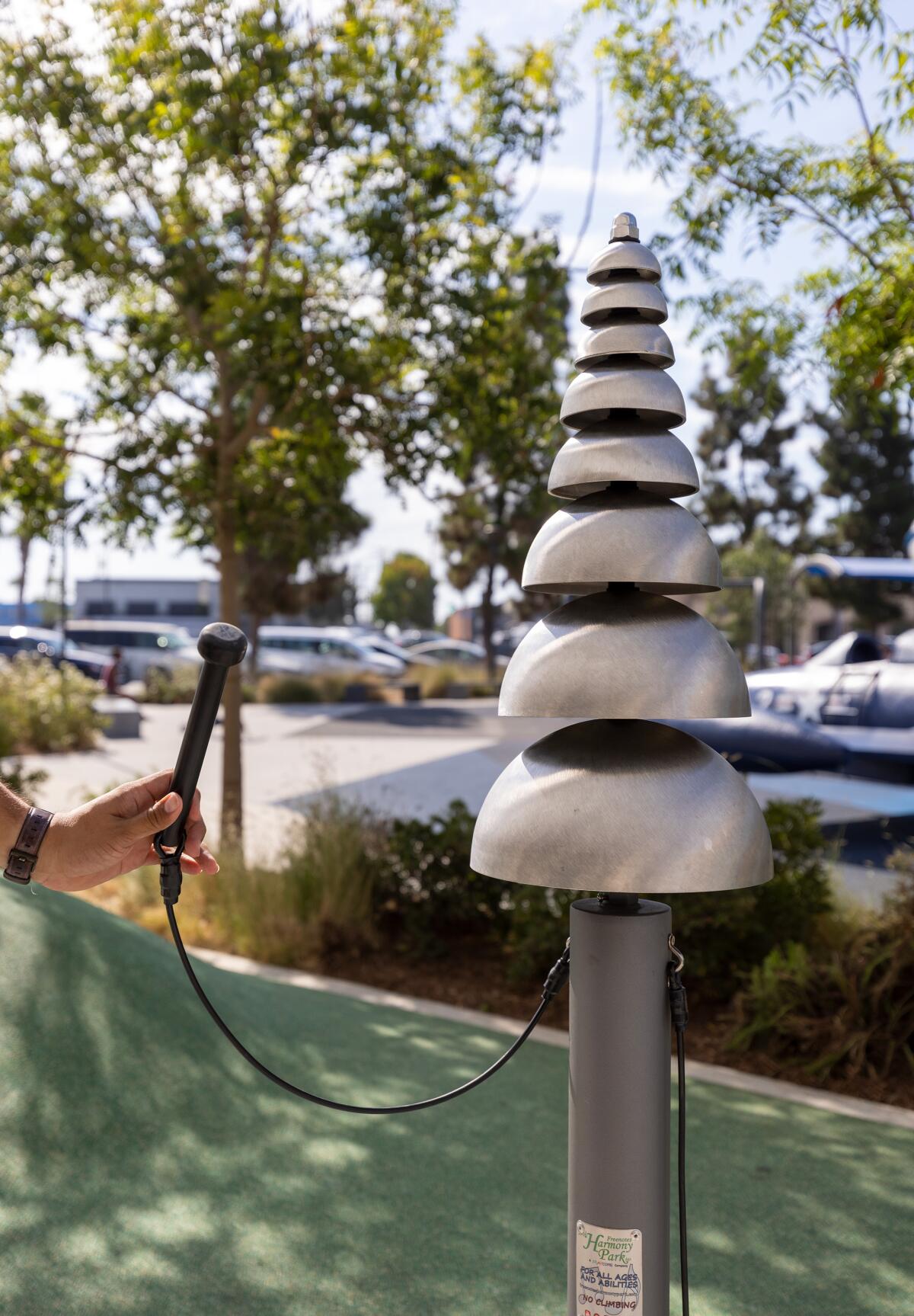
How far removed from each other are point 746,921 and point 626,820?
3.99 metres

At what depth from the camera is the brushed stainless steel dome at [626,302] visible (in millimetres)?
2033

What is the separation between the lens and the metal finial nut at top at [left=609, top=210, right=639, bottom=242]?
6.95 ft

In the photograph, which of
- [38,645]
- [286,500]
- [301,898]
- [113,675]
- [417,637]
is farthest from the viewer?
[417,637]

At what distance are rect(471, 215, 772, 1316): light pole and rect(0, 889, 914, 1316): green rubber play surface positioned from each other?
1254 mm

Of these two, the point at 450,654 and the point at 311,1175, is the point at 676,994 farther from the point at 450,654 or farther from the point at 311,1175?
the point at 450,654

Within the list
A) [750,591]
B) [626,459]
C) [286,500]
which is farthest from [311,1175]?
[750,591]

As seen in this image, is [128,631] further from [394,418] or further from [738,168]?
[738,168]

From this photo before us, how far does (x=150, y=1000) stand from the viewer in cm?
424

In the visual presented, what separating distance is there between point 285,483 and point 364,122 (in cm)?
259

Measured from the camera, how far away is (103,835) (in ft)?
7.06

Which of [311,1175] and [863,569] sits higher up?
[863,569]

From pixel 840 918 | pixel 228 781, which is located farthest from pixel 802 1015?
pixel 228 781

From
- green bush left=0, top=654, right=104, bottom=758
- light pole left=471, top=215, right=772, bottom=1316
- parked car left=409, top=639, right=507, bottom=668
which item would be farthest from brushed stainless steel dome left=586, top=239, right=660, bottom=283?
parked car left=409, top=639, right=507, bottom=668

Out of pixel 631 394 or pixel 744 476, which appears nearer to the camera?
pixel 631 394
